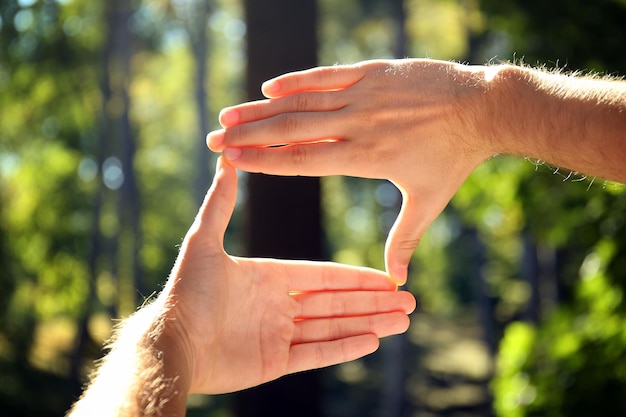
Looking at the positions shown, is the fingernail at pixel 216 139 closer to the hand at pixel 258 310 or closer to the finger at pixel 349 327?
the hand at pixel 258 310

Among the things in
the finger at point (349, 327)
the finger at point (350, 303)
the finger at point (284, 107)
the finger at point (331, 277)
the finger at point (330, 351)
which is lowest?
the finger at point (330, 351)

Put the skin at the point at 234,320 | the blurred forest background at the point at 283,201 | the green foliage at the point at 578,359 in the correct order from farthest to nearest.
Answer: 1. the blurred forest background at the point at 283,201
2. the green foliage at the point at 578,359
3. the skin at the point at 234,320

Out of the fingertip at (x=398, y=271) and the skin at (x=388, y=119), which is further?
the fingertip at (x=398, y=271)

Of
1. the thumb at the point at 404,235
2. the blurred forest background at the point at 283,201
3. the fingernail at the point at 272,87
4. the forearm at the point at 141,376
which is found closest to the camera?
the forearm at the point at 141,376

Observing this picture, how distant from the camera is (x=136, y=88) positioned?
1172 inches

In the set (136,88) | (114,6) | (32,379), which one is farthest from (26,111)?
(32,379)

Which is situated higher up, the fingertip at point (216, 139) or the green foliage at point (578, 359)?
the fingertip at point (216, 139)

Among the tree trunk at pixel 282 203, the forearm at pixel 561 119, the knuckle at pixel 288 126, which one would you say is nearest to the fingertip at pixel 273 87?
the knuckle at pixel 288 126

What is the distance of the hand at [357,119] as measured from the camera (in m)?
2.40

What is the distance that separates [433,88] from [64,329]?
28965 mm

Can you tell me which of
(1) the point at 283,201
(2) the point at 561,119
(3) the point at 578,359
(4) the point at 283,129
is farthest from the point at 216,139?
(1) the point at 283,201

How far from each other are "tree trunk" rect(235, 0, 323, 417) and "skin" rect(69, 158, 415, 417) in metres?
3.42

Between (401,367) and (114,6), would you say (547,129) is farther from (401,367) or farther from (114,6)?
A: (114,6)

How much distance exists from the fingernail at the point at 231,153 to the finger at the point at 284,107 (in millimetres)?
86
